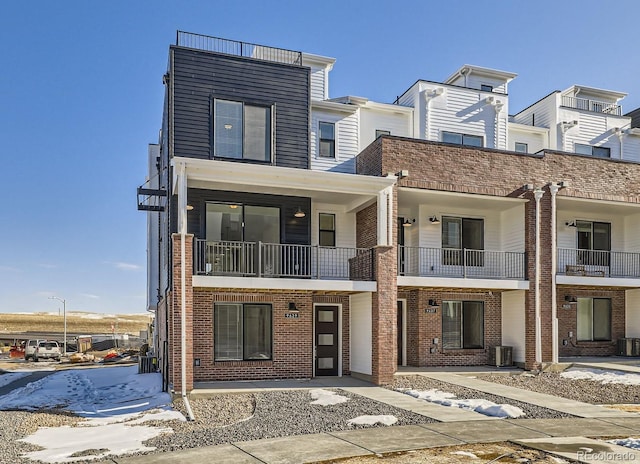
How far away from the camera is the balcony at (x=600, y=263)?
1994 cm

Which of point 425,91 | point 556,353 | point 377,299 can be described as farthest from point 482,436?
point 425,91

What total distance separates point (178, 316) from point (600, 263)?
15.5m

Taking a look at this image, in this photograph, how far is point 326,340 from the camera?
16516mm

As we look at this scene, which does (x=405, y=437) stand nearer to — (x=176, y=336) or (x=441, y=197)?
(x=176, y=336)

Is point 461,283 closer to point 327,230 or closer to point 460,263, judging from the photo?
point 460,263

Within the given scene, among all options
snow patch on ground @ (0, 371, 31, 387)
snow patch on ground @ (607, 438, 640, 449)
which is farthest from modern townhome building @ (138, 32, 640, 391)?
snow patch on ground @ (0, 371, 31, 387)

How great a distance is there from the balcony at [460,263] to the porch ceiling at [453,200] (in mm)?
1483

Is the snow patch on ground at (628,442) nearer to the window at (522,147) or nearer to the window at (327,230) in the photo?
the window at (327,230)

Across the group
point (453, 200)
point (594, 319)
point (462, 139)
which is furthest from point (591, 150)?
point (453, 200)

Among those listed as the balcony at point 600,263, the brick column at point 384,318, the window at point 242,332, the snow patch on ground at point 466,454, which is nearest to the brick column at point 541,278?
the balcony at point 600,263

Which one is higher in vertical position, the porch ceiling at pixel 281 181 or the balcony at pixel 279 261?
the porch ceiling at pixel 281 181

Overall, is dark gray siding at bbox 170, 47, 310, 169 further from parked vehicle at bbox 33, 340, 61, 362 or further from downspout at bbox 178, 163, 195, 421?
parked vehicle at bbox 33, 340, 61, 362

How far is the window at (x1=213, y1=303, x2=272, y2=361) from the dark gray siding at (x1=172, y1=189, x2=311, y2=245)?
2.10 m

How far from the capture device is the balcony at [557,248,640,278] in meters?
19.9
